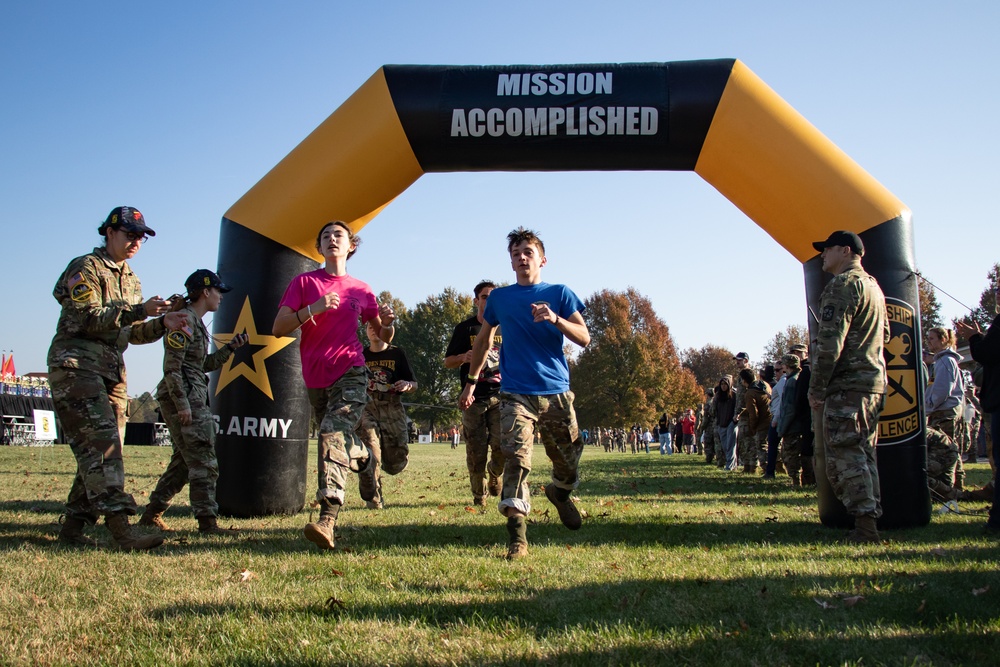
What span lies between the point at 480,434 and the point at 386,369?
138 centimetres

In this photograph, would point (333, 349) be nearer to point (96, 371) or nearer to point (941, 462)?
point (96, 371)

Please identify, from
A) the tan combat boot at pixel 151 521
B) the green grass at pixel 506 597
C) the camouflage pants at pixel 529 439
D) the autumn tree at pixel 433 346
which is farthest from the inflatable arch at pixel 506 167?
the autumn tree at pixel 433 346

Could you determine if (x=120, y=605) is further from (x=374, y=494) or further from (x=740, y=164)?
(x=740, y=164)

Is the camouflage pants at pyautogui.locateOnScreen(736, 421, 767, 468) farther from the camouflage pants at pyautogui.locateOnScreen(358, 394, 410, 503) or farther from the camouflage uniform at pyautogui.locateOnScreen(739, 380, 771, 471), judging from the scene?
the camouflage pants at pyautogui.locateOnScreen(358, 394, 410, 503)

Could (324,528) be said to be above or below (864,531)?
above

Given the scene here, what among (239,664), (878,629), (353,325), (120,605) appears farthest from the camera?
(353,325)

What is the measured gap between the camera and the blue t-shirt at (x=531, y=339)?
18.5ft

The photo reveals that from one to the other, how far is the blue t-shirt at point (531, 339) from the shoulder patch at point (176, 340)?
2.98 metres

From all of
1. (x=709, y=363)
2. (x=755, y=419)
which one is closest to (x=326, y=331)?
(x=755, y=419)

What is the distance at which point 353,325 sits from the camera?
20.0 ft

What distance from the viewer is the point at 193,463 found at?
21.6ft

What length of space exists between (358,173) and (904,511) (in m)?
6.25

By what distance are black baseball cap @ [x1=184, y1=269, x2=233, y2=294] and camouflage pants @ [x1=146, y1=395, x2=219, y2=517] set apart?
107 cm

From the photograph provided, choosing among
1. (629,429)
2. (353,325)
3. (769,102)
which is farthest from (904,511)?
(629,429)
